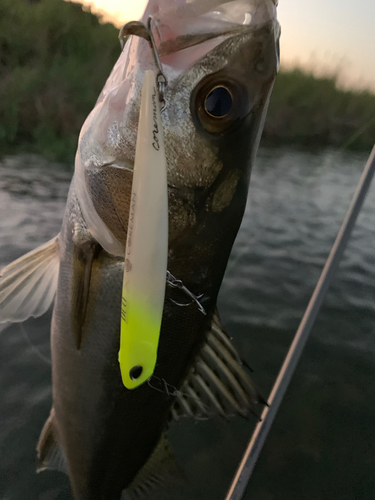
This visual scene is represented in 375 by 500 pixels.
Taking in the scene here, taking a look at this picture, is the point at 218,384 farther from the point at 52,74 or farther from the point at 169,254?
the point at 52,74

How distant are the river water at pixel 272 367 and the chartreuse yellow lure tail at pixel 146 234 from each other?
1.85 m

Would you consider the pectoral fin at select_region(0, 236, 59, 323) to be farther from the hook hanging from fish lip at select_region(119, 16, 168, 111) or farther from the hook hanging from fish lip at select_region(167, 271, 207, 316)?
the hook hanging from fish lip at select_region(119, 16, 168, 111)

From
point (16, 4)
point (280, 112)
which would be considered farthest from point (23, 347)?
point (280, 112)

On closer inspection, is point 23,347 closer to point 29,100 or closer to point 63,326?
point 63,326

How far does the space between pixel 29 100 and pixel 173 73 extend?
9778 millimetres

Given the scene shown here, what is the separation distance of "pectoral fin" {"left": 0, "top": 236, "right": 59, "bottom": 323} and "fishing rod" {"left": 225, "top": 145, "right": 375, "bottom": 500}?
0.90 meters

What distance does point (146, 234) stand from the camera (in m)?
0.59

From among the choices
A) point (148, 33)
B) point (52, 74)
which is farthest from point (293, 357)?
point (52, 74)

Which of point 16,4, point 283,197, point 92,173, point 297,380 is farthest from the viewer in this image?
point 16,4

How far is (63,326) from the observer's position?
109 centimetres

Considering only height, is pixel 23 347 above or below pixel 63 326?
below

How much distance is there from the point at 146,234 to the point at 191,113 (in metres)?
0.37

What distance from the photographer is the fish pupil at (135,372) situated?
0.67 metres

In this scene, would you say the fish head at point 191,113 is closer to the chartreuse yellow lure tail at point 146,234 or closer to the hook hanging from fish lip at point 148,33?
the hook hanging from fish lip at point 148,33
